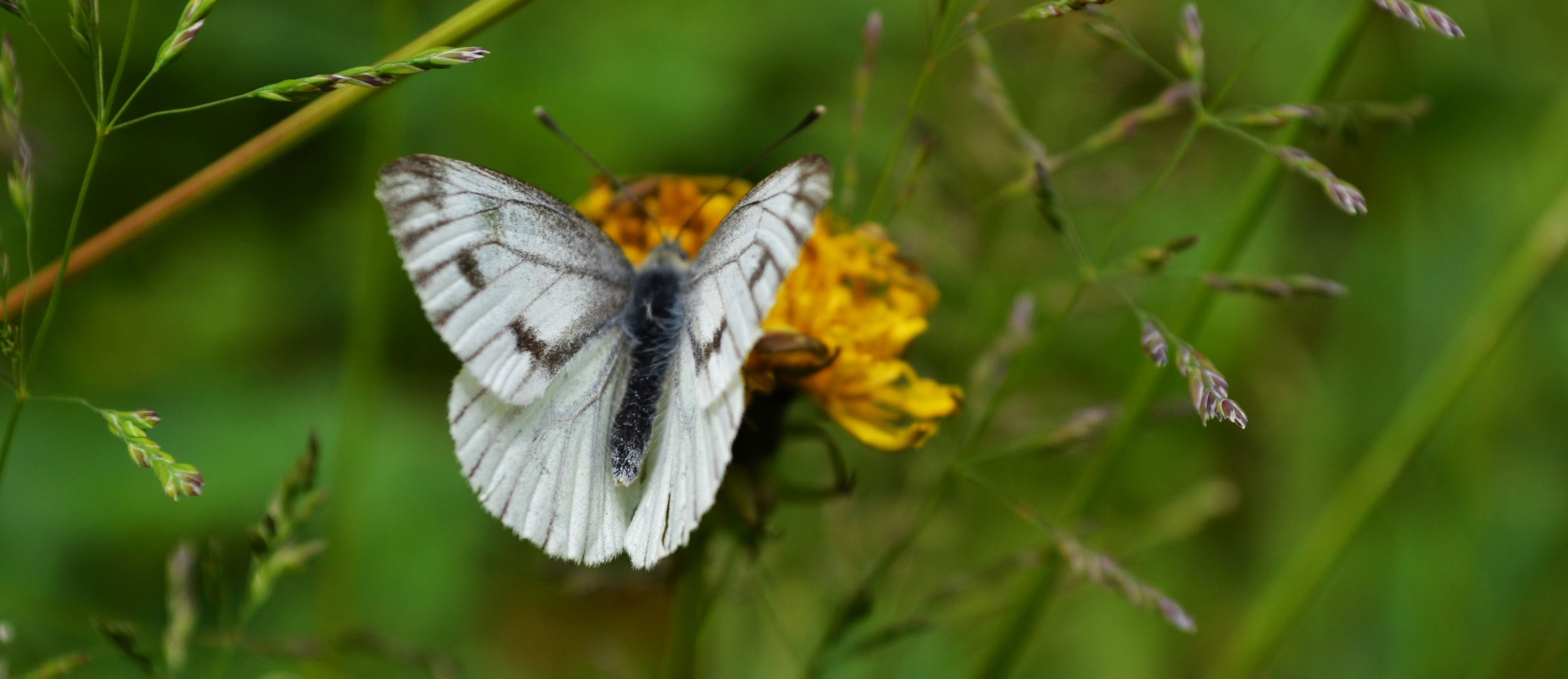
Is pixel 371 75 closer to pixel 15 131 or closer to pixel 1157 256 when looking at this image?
pixel 15 131

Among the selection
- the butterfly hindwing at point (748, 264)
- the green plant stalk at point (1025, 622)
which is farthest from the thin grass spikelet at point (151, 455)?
the green plant stalk at point (1025, 622)

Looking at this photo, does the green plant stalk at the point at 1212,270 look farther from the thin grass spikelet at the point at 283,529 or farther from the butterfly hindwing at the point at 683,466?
the thin grass spikelet at the point at 283,529

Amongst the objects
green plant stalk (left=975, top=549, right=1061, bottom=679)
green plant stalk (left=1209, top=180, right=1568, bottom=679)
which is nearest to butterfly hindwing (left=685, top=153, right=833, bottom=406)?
green plant stalk (left=975, top=549, right=1061, bottom=679)

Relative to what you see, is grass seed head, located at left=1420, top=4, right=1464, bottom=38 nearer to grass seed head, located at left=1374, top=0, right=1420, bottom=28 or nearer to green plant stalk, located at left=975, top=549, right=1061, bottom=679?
grass seed head, located at left=1374, top=0, right=1420, bottom=28

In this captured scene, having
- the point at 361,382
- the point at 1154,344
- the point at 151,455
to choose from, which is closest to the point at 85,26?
the point at 151,455

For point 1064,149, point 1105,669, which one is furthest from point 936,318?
point 1105,669
